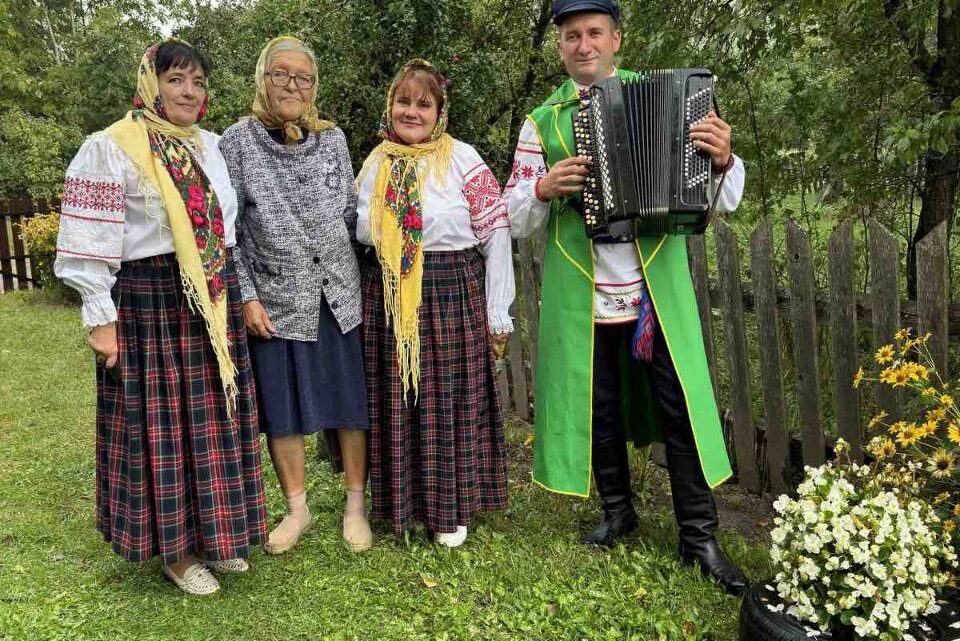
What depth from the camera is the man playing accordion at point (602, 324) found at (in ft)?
9.62

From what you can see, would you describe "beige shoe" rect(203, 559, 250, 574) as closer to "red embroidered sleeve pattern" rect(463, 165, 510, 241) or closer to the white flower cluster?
"red embroidered sleeve pattern" rect(463, 165, 510, 241)

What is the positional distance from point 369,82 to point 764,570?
12.7 ft

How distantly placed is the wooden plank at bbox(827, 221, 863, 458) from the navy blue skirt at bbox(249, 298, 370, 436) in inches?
80.4

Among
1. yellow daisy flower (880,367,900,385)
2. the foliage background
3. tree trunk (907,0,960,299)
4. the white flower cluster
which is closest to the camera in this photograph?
the white flower cluster

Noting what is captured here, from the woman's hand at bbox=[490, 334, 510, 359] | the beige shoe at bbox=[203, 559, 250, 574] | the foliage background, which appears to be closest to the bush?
the foliage background

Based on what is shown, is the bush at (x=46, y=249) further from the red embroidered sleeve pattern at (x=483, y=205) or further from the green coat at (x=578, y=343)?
the green coat at (x=578, y=343)

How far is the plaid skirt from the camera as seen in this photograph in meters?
3.22

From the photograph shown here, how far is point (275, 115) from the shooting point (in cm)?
308

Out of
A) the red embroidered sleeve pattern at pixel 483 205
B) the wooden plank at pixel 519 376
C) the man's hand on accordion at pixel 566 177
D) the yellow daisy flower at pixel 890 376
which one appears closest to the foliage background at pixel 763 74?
the yellow daisy flower at pixel 890 376

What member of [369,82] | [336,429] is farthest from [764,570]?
[369,82]

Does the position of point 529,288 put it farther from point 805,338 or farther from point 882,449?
point 882,449

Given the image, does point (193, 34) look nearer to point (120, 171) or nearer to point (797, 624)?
point (120, 171)

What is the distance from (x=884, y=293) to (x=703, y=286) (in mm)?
928

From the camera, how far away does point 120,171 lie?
2.69 meters
